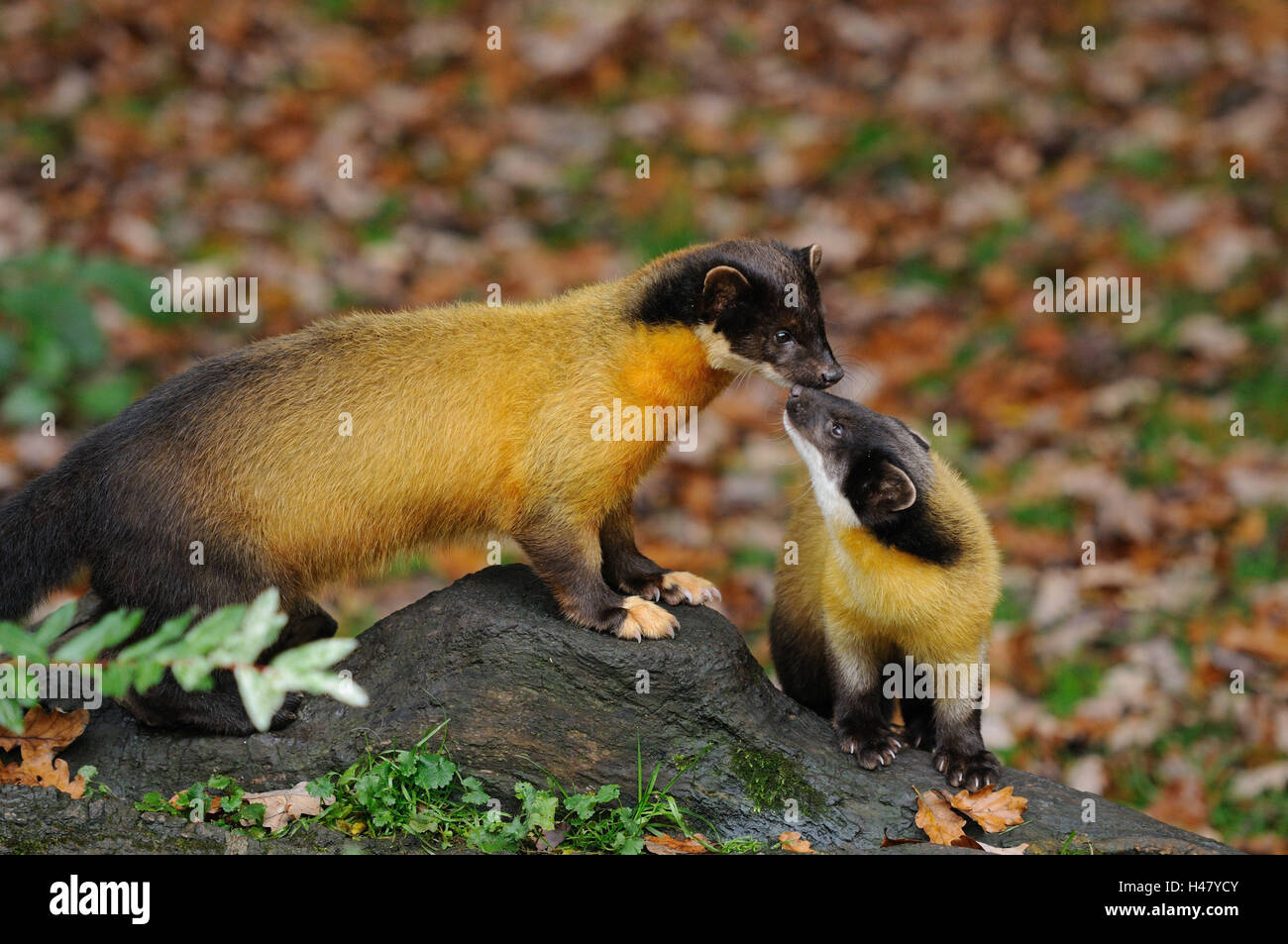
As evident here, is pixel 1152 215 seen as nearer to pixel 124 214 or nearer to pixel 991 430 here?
pixel 991 430

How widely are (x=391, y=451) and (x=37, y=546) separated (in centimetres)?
185

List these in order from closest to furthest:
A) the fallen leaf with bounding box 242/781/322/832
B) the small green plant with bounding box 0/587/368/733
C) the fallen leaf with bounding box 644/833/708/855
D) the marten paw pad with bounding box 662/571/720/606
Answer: the small green plant with bounding box 0/587/368/733
the fallen leaf with bounding box 242/781/322/832
the fallen leaf with bounding box 644/833/708/855
the marten paw pad with bounding box 662/571/720/606

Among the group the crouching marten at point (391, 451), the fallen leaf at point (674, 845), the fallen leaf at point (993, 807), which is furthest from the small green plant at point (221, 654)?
the fallen leaf at point (993, 807)

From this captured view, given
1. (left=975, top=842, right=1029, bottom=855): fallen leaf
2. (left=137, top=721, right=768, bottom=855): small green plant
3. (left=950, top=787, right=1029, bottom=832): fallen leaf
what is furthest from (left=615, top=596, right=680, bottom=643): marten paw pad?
(left=975, top=842, right=1029, bottom=855): fallen leaf

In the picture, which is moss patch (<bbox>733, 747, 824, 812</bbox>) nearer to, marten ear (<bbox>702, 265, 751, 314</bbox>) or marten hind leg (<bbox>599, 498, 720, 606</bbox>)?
marten hind leg (<bbox>599, 498, 720, 606</bbox>)

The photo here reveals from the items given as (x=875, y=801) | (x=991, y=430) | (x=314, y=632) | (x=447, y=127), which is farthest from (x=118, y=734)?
(x=447, y=127)

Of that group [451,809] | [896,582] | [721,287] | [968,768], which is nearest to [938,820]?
A: [968,768]

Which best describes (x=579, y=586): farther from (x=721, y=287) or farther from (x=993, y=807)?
(x=993, y=807)

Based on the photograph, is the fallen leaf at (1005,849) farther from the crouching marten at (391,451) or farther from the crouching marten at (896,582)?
the crouching marten at (391,451)

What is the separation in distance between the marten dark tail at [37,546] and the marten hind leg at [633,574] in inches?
111

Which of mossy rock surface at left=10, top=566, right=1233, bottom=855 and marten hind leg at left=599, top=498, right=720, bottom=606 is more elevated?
marten hind leg at left=599, top=498, right=720, bottom=606

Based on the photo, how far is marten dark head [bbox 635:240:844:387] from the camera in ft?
22.7

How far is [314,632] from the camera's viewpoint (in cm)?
781

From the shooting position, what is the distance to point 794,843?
21.2 ft
